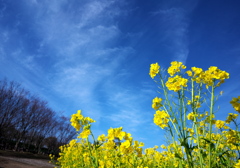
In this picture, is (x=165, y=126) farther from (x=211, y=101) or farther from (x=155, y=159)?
(x=155, y=159)

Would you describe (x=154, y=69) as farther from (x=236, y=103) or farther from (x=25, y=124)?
(x=25, y=124)

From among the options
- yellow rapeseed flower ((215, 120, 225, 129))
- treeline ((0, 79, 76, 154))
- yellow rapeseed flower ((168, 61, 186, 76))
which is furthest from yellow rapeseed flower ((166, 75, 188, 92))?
treeline ((0, 79, 76, 154))

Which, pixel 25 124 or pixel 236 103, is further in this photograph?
pixel 25 124

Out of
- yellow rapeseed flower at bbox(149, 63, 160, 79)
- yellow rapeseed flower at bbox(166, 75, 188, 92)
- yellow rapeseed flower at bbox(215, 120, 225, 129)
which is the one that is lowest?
yellow rapeseed flower at bbox(215, 120, 225, 129)

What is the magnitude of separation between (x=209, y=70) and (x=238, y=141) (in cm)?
129

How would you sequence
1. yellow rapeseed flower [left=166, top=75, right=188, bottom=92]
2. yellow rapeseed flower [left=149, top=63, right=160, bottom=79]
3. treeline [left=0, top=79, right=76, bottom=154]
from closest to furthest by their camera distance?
yellow rapeseed flower [left=166, top=75, right=188, bottom=92], yellow rapeseed flower [left=149, top=63, right=160, bottom=79], treeline [left=0, top=79, right=76, bottom=154]

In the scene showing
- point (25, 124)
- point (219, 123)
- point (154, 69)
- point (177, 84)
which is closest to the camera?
point (177, 84)

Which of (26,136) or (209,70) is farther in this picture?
(26,136)

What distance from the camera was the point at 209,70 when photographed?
235cm

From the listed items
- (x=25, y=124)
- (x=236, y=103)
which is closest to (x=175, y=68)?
(x=236, y=103)

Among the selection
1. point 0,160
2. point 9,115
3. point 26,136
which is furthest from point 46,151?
point 0,160

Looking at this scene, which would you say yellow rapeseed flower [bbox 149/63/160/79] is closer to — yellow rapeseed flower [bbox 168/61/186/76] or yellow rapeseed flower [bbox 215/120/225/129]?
yellow rapeseed flower [bbox 168/61/186/76]

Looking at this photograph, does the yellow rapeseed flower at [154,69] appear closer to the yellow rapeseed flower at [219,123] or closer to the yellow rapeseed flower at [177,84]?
the yellow rapeseed flower at [177,84]

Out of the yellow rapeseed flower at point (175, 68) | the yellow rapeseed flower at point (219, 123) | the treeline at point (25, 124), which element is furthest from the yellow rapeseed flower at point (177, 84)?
the treeline at point (25, 124)
